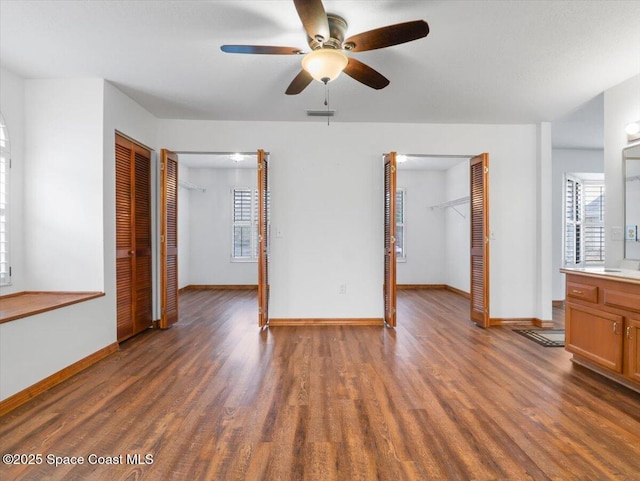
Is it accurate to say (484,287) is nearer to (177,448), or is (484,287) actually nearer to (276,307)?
(276,307)

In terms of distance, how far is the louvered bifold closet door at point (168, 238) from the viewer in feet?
12.6

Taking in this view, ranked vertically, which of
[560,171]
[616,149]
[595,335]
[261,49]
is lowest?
[595,335]

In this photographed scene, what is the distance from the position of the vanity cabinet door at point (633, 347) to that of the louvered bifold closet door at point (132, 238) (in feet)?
14.5

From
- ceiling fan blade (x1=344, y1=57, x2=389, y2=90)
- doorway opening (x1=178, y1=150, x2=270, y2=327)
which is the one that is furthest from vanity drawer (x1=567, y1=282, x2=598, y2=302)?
doorway opening (x1=178, y1=150, x2=270, y2=327)

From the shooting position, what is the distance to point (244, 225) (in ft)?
23.0

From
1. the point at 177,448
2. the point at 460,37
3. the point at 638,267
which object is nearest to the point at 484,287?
the point at 638,267

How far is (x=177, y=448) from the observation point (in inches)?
67.0

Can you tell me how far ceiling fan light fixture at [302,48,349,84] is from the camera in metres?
2.04

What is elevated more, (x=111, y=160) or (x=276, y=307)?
(x=111, y=160)

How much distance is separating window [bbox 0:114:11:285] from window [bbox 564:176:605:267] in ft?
23.7

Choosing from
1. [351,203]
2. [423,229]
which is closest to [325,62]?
[351,203]

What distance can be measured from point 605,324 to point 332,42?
2931 mm

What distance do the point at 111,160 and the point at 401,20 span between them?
9.35ft

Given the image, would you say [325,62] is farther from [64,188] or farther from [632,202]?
[632,202]
